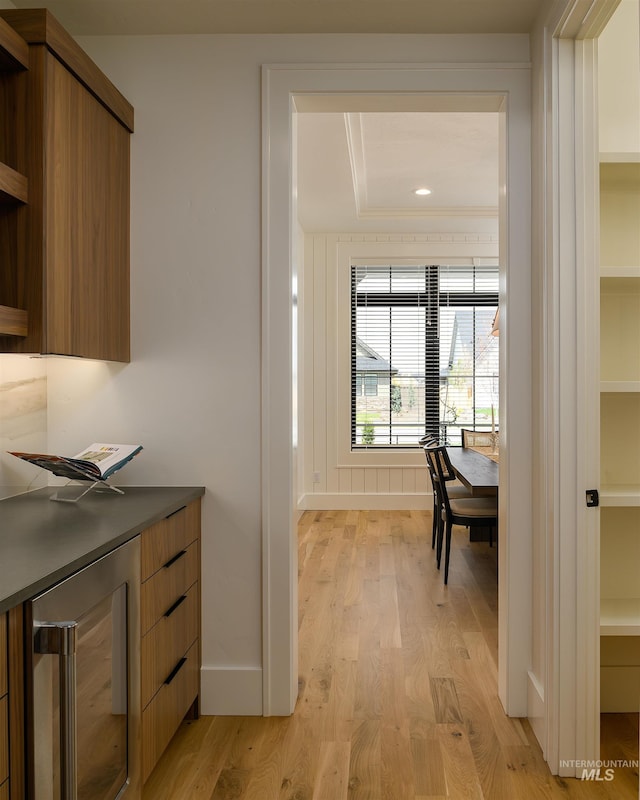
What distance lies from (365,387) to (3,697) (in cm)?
553

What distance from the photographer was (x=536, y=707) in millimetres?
2227

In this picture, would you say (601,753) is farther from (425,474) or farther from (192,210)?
(425,474)

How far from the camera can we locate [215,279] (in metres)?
2.43

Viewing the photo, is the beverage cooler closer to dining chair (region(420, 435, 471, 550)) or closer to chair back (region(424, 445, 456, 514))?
chair back (region(424, 445, 456, 514))

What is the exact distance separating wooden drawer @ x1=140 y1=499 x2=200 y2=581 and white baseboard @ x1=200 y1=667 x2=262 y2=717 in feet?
1.85

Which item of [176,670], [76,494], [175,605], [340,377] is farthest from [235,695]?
[340,377]

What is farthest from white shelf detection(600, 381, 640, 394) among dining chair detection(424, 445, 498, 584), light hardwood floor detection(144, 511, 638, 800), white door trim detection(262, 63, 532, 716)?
dining chair detection(424, 445, 498, 584)

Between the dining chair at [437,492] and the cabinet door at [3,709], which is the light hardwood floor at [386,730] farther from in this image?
the cabinet door at [3,709]

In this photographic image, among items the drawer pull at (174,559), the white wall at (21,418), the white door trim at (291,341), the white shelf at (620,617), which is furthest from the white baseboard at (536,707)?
the white wall at (21,418)

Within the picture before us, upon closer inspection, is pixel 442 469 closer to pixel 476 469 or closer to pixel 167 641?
pixel 476 469

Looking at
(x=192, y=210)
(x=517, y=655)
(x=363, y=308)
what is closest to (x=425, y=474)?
(x=363, y=308)

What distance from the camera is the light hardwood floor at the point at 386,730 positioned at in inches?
76.9

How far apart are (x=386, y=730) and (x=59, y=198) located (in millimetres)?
2140

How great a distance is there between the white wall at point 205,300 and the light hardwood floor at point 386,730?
31 cm
